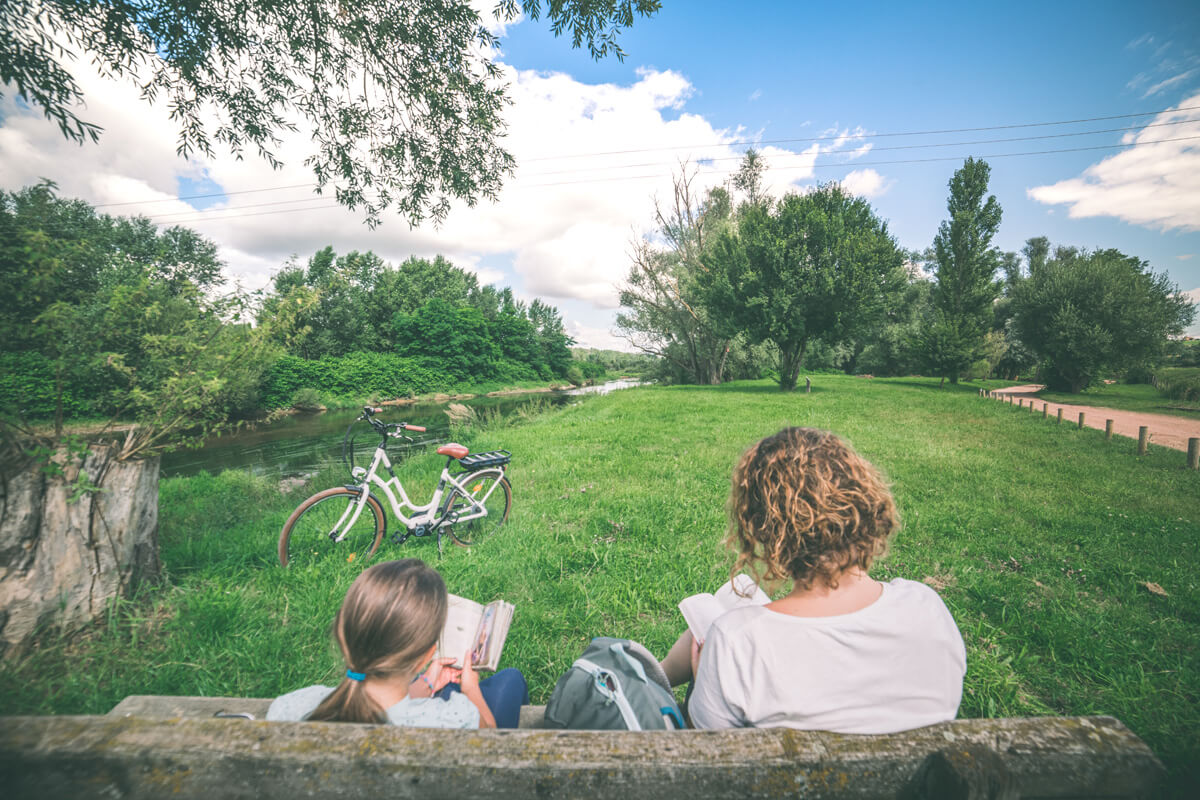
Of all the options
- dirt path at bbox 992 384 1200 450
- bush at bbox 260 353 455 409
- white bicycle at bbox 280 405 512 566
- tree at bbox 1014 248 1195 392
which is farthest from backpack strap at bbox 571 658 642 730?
bush at bbox 260 353 455 409

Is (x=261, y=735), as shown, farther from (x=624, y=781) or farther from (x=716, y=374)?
(x=716, y=374)

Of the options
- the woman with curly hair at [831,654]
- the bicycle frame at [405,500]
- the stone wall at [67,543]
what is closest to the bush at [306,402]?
the bicycle frame at [405,500]

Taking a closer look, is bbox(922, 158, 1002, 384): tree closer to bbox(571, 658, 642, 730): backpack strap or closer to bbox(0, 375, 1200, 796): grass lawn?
bbox(0, 375, 1200, 796): grass lawn

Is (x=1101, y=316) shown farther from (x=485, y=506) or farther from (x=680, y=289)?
(x=485, y=506)

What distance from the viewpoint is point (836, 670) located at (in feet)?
4.24

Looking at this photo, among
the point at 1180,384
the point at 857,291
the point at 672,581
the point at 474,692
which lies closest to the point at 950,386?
the point at 1180,384

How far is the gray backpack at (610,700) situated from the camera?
4.88 feet

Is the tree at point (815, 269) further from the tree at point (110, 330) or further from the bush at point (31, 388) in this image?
the bush at point (31, 388)

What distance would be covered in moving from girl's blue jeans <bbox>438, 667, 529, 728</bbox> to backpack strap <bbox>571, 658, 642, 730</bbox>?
0.38 m

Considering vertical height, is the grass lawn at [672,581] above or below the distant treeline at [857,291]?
below

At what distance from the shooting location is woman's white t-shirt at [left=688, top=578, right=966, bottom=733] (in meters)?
1.28

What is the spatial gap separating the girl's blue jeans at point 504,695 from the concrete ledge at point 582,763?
3.09 feet

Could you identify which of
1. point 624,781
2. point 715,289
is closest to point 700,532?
point 624,781

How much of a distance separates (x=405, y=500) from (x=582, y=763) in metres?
4.43
